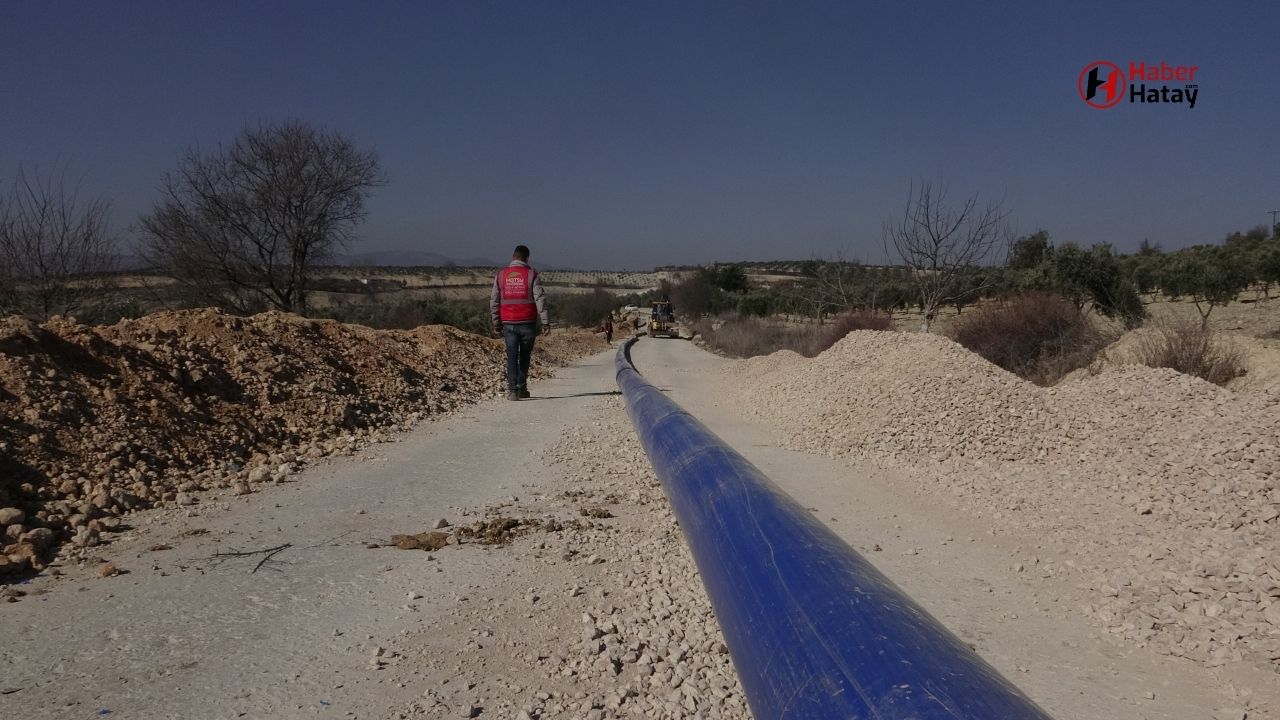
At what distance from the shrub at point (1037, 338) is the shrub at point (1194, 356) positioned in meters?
2.19

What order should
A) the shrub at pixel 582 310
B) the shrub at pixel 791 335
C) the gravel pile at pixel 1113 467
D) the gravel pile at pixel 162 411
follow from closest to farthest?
1. the gravel pile at pixel 1113 467
2. the gravel pile at pixel 162 411
3. the shrub at pixel 791 335
4. the shrub at pixel 582 310

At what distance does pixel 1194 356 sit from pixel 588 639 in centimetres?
1074

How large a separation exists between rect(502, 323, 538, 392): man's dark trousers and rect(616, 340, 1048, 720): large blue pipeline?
760 centimetres

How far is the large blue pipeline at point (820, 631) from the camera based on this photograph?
146cm

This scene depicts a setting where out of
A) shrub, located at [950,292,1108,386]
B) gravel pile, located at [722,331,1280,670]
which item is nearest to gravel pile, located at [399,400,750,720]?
gravel pile, located at [722,331,1280,670]

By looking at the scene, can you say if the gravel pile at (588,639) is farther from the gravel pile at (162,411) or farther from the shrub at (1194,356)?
the shrub at (1194,356)

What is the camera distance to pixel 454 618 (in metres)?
3.12

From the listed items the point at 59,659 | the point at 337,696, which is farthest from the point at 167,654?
the point at 337,696

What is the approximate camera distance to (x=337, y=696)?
2.46 meters

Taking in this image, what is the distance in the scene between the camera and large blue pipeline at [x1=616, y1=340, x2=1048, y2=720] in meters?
Answer: 1.46

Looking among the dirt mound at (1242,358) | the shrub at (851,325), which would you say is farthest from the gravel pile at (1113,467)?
the shrub at (851,325)

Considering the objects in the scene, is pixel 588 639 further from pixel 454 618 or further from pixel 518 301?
pixel 518 301

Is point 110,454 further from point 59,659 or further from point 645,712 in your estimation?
point 645,712

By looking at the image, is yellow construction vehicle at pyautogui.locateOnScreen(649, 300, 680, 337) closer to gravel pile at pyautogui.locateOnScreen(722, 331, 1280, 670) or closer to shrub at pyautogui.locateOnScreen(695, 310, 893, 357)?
shrub at pyautogui.locateOnScreen(695, 310, 893, 357)
